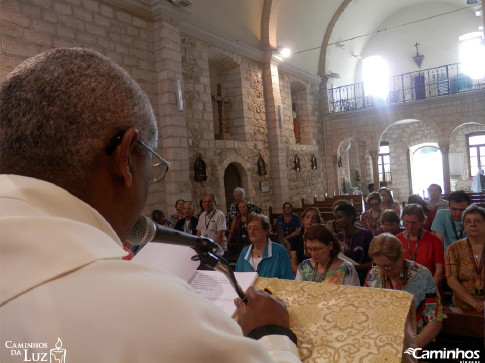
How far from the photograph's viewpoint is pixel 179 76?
7.88 m

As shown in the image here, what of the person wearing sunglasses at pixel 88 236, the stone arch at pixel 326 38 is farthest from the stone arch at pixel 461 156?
the person wearing sunglasses at pixel 88 236

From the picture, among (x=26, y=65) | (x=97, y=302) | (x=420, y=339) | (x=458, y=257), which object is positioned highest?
(x=26, y=65)

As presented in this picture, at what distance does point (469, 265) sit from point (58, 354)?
342cm

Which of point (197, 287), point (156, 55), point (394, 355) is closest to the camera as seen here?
point (394, 355)

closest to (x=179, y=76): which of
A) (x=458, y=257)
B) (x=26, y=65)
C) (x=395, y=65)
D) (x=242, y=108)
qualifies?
(x=242, y=108)

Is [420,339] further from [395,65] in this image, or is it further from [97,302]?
[395,65]

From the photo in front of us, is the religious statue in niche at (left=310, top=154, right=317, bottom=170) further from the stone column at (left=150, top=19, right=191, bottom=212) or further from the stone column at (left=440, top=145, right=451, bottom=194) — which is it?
the stone column at (left=150, top=19, right=191, bottom=212)

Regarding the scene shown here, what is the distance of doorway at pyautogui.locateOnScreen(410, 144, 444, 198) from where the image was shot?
18344mm

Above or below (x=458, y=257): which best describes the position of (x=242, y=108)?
above

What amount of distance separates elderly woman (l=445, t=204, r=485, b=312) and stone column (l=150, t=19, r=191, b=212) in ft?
17.7

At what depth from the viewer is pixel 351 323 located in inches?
39.2

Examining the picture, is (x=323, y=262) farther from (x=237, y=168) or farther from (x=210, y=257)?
(x=237, y=168)

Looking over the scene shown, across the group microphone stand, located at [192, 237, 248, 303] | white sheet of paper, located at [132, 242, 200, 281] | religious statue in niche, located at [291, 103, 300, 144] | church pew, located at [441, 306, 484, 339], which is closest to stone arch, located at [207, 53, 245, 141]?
religious statue in niche, located at [291, 103, 300, 144]

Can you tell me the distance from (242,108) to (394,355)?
9.74 meters
